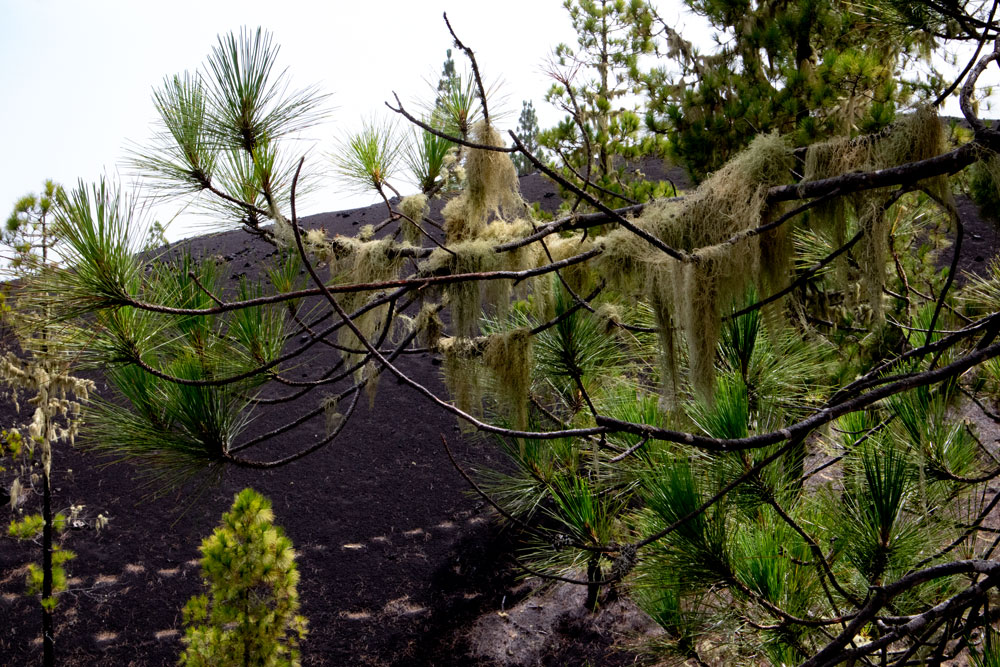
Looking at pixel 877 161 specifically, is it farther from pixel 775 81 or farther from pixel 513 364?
pixel 775 81

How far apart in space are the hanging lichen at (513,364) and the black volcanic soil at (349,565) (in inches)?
53.8

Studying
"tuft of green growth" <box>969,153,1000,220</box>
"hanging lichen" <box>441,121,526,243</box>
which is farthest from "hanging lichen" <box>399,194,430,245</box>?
"tuft of green growth" <box>969,153,1000,220</box>

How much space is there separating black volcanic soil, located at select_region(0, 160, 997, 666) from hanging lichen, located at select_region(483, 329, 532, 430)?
1367 millimetres

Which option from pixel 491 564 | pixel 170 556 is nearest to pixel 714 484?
pixel 491 564

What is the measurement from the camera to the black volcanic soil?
14.7 feet

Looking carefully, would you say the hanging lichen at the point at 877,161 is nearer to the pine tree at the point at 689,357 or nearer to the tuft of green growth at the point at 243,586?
the pine tree at the point at 689,357

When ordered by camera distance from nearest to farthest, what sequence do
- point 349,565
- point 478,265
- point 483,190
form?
point 478,265 < point 483,190 < point 349,565

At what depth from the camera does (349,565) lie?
5254mm

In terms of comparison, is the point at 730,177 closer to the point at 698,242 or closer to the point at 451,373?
the point at 698,242

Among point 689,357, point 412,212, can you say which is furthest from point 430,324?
Result: point 689,357

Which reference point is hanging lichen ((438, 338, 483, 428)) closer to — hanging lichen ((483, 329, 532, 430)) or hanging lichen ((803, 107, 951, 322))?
hanging lichen ((483, 329, 532, 430))

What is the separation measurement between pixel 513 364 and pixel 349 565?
137 inches

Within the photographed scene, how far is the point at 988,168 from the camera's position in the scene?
5.22 ft

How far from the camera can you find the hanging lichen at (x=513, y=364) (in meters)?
2.32
